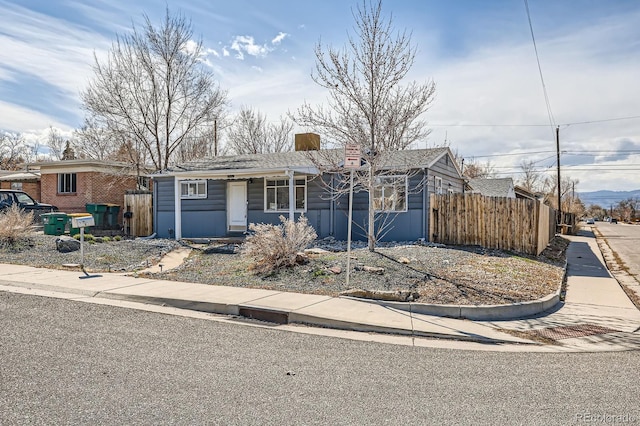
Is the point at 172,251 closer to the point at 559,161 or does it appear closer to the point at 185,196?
the point at 185,196

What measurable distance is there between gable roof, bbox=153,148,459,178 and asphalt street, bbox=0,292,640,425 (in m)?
8.57

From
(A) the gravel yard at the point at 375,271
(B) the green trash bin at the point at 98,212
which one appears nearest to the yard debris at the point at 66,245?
(A) the gravel yard at the point at 375,271

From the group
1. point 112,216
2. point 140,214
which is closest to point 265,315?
point 140,214

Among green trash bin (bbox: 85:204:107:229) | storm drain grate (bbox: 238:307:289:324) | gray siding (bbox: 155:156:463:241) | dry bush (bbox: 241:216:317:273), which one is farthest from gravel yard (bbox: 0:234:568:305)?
green trash bin (bbox: 85:204:107:229)

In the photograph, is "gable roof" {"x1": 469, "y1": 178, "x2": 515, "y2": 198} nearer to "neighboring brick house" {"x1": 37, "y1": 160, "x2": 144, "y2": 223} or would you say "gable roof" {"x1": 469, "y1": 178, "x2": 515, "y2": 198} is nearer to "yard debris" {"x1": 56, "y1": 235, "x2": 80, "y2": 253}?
"neighboring brick house" {"x1": 37, "y1": 160, "x2": 144, "y2": 223}

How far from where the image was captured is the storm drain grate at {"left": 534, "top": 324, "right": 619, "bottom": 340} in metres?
6.71

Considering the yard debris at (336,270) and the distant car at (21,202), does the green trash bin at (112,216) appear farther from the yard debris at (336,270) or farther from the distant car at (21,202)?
the yard debris at (336,270)

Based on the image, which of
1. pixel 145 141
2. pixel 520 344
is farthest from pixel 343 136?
pixel 145 141

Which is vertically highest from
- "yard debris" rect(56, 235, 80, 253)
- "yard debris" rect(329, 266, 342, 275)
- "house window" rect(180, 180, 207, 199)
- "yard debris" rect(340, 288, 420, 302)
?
"house window" rect(180, 180, 207, 199)

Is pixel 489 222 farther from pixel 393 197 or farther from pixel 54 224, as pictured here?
pixel 54 224

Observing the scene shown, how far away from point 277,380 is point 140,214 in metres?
18.9

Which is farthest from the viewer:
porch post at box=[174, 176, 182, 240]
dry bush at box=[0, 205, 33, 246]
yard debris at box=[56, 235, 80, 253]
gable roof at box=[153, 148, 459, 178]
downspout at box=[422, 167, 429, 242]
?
porch post at box=[174, 176, 182, 240]

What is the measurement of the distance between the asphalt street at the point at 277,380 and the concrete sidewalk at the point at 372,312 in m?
0.65

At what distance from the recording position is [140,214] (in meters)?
21.8
